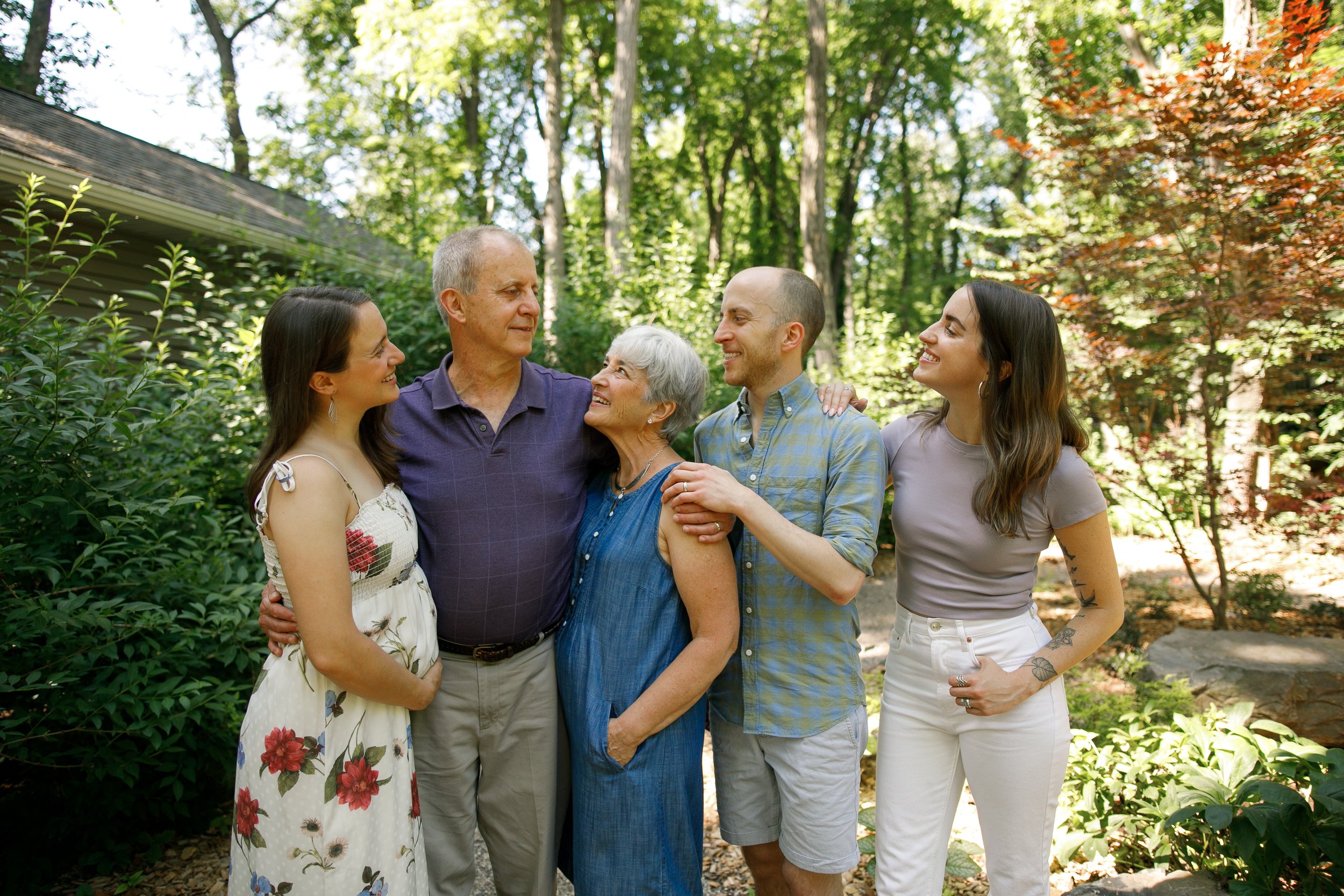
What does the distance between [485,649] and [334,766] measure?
46 cm

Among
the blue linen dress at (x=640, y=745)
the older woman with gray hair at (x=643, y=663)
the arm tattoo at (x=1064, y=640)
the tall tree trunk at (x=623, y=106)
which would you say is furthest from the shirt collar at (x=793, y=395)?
the tall tree trunk at (x=623, y=106)

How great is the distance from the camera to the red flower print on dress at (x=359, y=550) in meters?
1.78

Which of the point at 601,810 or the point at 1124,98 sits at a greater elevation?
the point at 1124,98

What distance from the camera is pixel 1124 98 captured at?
194 inches

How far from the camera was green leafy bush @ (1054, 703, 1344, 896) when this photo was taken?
2.23 metres

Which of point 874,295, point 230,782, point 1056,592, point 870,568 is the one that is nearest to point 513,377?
point 870,568

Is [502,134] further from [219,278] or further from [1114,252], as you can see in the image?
[1114,252]

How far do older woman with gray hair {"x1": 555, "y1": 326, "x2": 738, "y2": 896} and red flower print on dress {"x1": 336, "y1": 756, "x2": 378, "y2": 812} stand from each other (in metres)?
0.49

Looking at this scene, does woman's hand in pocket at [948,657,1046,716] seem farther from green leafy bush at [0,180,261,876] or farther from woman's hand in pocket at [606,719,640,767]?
green leafy bush at [0,180,261,876]

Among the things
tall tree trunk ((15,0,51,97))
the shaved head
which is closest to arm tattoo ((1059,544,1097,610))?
the shaved head

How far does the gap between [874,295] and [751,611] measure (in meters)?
27.3

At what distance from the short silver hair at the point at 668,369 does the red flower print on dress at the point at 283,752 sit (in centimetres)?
113

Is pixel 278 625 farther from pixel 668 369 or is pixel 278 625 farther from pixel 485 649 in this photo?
pixel 668 369

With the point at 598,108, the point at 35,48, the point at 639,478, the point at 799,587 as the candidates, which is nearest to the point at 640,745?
the point at 799,587
